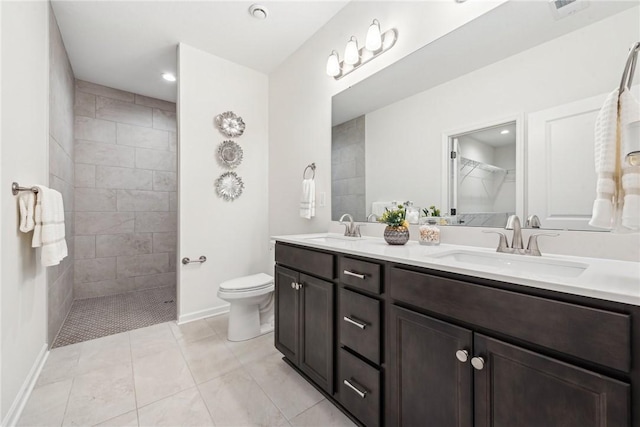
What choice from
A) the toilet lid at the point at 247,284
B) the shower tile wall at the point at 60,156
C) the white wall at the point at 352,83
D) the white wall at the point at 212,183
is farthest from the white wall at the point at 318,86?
the shower tile wall at the point at 60,156

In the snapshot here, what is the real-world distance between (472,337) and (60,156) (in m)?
3.19

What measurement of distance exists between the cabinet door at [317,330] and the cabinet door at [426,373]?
0.36m

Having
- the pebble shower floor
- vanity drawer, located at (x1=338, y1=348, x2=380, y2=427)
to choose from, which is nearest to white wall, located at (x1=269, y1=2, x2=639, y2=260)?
vanity drawer, located at (x1=338, y1=348, x2=380, y2=427)

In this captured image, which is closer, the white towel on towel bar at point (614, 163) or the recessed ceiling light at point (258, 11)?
the white towel on towel bar at point (614, 163)

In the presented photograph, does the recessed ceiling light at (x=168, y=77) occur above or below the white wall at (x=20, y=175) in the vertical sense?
above

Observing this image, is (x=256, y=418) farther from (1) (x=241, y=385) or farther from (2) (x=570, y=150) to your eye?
(2) (x=570, y=150)

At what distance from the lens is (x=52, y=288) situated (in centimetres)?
205

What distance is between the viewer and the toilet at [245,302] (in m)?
2.04

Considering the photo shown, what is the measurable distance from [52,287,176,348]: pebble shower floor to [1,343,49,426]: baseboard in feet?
1.04

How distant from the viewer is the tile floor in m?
1.32

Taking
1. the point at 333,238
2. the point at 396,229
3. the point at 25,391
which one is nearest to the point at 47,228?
the point at 25,391

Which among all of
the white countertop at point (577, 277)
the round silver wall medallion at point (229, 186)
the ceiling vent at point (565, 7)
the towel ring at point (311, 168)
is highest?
the ceiling vent at point (565, 7)

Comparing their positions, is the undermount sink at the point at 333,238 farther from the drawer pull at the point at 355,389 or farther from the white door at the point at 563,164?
the white door at the point at 563,164

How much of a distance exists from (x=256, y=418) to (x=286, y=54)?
2916 millimetres
